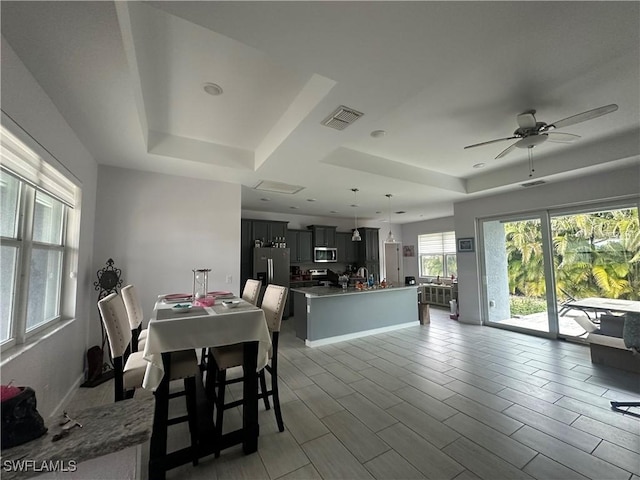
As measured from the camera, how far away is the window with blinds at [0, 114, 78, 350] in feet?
5.70

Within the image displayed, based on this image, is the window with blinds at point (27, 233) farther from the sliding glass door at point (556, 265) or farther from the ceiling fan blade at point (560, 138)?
the sliding glass door at point (556, 265)

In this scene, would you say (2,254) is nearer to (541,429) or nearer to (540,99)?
(541,429)

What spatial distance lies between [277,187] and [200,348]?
3.30 m

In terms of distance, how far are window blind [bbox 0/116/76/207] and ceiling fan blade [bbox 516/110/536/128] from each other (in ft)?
13.3

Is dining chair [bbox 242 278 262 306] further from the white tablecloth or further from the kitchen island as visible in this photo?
the kitchen island

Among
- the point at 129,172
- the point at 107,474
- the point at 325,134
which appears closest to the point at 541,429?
the point at 107,474

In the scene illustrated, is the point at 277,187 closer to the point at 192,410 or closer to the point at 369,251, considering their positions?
the point at 192,410

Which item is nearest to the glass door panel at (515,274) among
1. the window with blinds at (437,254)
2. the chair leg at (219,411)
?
the window with blinds at (437,254)

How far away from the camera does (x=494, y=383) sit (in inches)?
118

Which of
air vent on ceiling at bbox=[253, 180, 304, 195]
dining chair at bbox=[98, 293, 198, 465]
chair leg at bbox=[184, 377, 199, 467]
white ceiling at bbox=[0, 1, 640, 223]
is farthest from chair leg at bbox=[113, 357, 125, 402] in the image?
air vent on ceiling at bbox=[253, 180, 304, 195]

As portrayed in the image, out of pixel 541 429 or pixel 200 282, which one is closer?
pixel 541 429

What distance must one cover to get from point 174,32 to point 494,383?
4.50 meters

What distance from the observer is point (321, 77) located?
6.76 feet

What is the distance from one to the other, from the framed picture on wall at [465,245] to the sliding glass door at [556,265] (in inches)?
9.7
